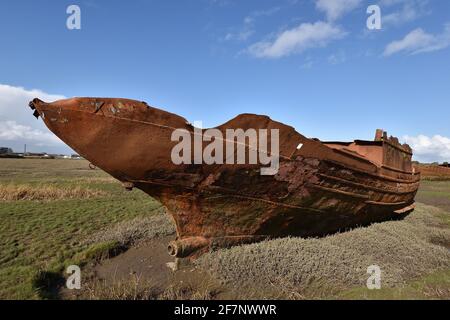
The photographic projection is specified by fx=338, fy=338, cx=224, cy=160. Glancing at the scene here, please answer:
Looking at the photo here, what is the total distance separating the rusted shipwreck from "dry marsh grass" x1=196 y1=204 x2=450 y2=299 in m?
0.39

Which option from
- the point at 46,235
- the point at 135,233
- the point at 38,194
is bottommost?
the point at 46,235

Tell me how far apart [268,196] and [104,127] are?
2928mm

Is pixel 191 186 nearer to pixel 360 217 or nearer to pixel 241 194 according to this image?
pixel 241 194

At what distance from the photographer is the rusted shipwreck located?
175 inches

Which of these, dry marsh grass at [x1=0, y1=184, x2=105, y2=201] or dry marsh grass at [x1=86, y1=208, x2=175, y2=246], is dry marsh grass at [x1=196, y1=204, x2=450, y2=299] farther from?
dry marsh grass at [x1=0, y1=184, x2=105, y2=201]

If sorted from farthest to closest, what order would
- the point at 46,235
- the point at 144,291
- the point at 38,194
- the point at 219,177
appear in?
1. the point at 38,194
2. the point at 46,235
3. the point at 219,177
4. the point at 144,291

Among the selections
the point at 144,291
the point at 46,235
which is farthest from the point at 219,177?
the point at 46,235

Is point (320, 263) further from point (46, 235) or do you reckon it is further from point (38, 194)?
point (38, 194)

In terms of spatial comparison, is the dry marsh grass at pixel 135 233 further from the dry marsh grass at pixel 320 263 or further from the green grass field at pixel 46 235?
the dry marsh grass at pixel 320 263

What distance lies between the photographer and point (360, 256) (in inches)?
234

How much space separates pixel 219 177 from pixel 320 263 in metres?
2.11

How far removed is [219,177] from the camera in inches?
211

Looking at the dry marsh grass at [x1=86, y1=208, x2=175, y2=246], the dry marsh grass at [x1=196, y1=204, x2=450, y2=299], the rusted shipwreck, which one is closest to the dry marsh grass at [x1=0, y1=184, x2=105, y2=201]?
the dry marsh grass at [x1=86, y1=208, x2=175, y2=246]
